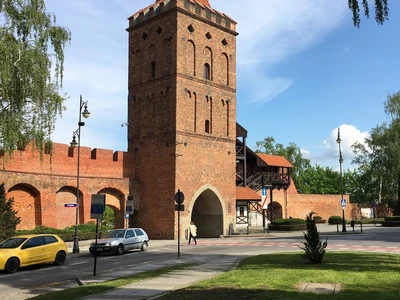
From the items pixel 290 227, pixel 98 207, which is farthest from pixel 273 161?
pixel 98 207

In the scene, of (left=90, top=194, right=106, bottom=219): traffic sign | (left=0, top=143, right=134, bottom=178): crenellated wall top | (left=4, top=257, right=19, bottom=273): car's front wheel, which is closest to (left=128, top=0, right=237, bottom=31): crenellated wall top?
(left=0, top=143, right=134, bottom=178): crenellated wall top

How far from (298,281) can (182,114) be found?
24366mm

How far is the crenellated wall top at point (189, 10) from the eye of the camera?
34969mm

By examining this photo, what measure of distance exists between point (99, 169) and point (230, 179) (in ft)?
36.8

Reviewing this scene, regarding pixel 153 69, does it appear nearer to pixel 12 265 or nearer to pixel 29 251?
pixel 29 251

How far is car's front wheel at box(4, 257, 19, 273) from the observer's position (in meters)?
16.6

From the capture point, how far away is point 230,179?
1500 inches

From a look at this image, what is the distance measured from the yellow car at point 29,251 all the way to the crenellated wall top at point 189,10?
852 inches

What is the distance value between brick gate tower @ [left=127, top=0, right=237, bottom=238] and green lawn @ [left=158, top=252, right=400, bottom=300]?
1929 centimetres

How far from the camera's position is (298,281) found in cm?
1085

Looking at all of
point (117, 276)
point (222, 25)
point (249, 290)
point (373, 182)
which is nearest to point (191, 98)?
point (222, 25)

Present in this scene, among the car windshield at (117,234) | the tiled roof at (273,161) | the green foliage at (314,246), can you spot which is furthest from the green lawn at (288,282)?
the tiled roof at (273,161)

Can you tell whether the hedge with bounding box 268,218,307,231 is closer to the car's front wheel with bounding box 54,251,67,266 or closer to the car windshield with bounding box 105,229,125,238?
the car windshield with bounding box 105,229,125,238

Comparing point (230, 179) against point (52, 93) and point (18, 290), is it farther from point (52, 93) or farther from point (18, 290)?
point (18, 290)
